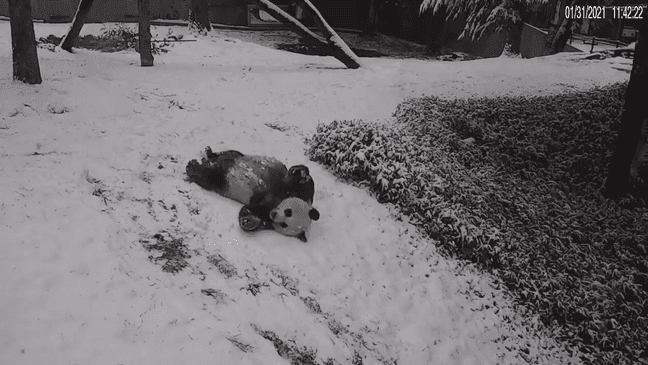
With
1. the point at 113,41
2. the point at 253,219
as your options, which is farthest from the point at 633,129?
the point at 113,41

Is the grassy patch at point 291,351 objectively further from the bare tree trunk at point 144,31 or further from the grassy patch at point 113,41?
the grassy patch at point 113,41

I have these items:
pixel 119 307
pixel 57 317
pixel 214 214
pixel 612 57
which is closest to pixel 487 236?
pixel 214 214

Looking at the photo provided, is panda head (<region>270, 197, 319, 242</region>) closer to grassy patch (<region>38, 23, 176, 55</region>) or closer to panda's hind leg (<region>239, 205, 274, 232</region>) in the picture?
panda's hind leg (<region>239, 205, 274, 232</region>)

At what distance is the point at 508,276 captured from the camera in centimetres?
627

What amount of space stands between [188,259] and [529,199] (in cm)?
556

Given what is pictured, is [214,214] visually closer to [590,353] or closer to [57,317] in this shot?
[57,317]

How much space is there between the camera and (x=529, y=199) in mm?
7547

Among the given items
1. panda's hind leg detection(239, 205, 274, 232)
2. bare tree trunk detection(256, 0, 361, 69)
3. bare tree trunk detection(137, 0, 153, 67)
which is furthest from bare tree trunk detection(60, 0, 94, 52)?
panda's hind leg detection(239, 205, 274, 232)

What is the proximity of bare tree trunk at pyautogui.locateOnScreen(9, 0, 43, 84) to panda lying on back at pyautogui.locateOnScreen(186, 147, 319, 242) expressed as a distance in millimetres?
4412

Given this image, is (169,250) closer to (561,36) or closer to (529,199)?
(529,199)

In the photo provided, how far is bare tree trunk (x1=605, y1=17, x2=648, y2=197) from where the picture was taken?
7.14 m

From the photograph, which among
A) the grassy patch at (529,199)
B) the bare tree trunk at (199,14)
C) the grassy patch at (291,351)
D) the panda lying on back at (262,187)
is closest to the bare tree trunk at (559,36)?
the grassy patch at (529,199)

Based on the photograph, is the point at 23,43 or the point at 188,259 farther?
the point at 23,43

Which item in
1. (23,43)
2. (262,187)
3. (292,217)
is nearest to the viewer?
(292,217)
